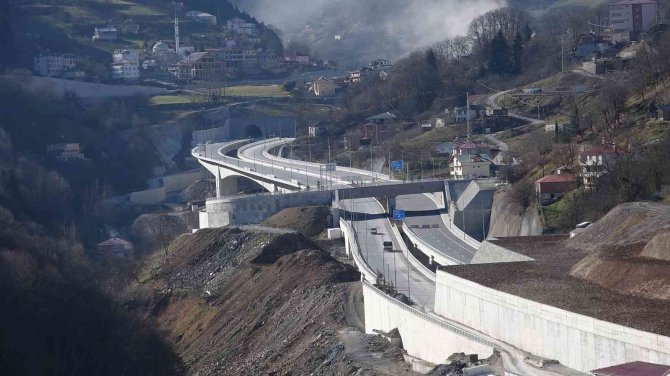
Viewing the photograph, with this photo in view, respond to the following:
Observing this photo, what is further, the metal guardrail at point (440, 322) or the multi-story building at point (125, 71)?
the multi-story building at point (125, 71)

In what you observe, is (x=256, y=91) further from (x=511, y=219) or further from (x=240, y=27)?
(x=511, y=219)

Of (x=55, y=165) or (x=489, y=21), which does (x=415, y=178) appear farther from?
(x=489, y=21)

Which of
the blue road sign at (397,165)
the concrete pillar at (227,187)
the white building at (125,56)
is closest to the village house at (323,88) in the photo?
the white building at (125,56)

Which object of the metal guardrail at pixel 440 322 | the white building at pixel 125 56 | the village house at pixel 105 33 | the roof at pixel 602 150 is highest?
the village house at pixel 105 33

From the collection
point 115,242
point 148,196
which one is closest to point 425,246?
point 115,242

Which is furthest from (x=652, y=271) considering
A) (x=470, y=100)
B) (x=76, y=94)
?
(x=76, y=94)

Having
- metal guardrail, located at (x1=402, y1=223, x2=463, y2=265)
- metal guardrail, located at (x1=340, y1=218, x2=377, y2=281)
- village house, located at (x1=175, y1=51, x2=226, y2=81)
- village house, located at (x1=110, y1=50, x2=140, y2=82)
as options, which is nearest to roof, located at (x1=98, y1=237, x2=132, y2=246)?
metal guardrail, located at (x1=340, y1=218, x2=377, y2=281)

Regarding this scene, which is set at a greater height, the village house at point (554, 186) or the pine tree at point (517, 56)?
the pine tree at point (517, 56)

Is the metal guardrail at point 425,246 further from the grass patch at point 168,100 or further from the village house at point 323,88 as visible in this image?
the village house at point 323,88
